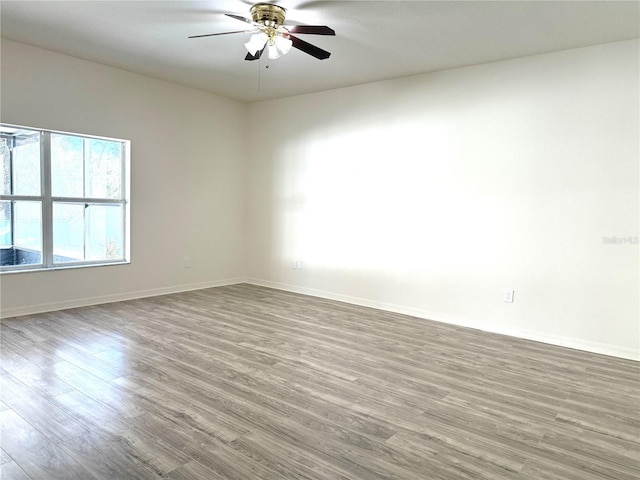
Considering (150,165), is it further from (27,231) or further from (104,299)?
(104,299)

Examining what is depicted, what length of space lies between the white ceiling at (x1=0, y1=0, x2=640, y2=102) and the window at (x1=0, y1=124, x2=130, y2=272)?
93 cm

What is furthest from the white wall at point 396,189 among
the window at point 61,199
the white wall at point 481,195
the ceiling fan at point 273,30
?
the ceiling fan at point 273,30

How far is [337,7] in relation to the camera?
313 centimetres

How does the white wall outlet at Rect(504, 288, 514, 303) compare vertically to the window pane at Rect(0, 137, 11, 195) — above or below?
below

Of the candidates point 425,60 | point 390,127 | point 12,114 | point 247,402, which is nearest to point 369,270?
point 390,127

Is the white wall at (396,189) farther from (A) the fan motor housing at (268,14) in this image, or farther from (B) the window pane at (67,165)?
(A) the fan motor housing at (268,14)

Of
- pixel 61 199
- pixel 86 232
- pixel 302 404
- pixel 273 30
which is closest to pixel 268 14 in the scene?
pixel 273 30

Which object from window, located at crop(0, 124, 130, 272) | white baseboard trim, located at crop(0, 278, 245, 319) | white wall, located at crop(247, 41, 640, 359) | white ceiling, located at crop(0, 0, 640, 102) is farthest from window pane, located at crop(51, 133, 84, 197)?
white wall, located at crop(247, 41, 640, 359)

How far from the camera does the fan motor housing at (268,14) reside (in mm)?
3090

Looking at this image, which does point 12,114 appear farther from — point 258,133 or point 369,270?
point 369,270

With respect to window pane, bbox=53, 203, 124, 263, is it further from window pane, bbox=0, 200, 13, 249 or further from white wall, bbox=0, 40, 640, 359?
window pane, bbox=0, 200, 13, 249

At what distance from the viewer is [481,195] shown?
13.9 feet

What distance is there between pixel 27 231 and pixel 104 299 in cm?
105

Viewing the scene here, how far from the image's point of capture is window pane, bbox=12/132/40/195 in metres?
4.20
